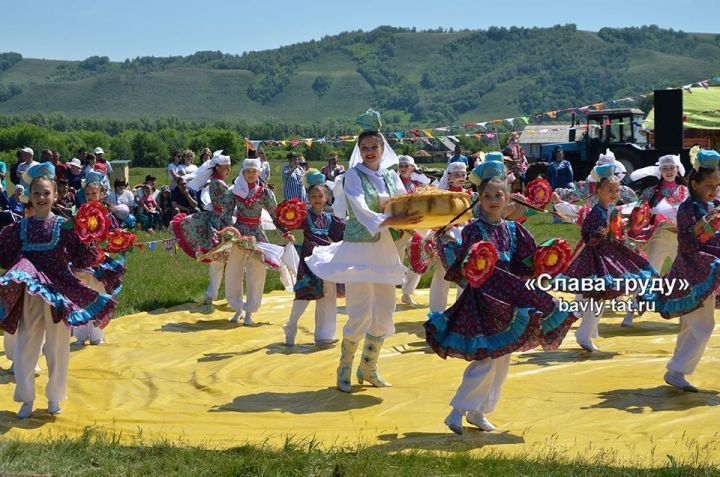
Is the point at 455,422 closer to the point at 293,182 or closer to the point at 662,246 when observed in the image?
the point at 662,246

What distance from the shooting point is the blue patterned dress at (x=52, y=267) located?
7.05 m

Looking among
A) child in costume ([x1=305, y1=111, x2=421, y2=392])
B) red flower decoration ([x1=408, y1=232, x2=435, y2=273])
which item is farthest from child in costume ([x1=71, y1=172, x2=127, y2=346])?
red flower decoration ([x1=408, y1=232, x2=435, y2=273])

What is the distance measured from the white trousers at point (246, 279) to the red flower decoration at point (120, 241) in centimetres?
259

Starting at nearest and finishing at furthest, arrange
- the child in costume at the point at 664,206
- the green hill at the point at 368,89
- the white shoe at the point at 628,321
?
the white shoe at the point at 628,321 → the child in costume at the point at 664,206 → the green hill at the point at 368,89

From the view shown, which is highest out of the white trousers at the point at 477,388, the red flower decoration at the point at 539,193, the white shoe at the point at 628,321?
the red flower decoration at the point at 539,193

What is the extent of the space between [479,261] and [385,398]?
1809 millimetres

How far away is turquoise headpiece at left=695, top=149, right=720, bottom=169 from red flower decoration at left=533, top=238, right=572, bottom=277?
5.81 ft

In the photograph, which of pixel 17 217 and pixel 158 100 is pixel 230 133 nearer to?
pixel 17 217

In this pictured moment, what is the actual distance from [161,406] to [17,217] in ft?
23.8

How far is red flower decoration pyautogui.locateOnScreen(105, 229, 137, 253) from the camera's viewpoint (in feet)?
28.0

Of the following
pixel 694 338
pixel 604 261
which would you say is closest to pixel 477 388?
pixel 694 338

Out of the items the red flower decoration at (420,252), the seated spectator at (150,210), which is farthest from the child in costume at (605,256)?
the seated spectator at (150,210)

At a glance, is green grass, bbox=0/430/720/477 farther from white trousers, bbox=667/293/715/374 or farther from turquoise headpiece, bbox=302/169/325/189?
turquoise headpiece, bbox=302/169/325/189

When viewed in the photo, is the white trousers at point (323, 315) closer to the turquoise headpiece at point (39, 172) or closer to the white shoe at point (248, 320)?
the white shoe at point (248, 320)
